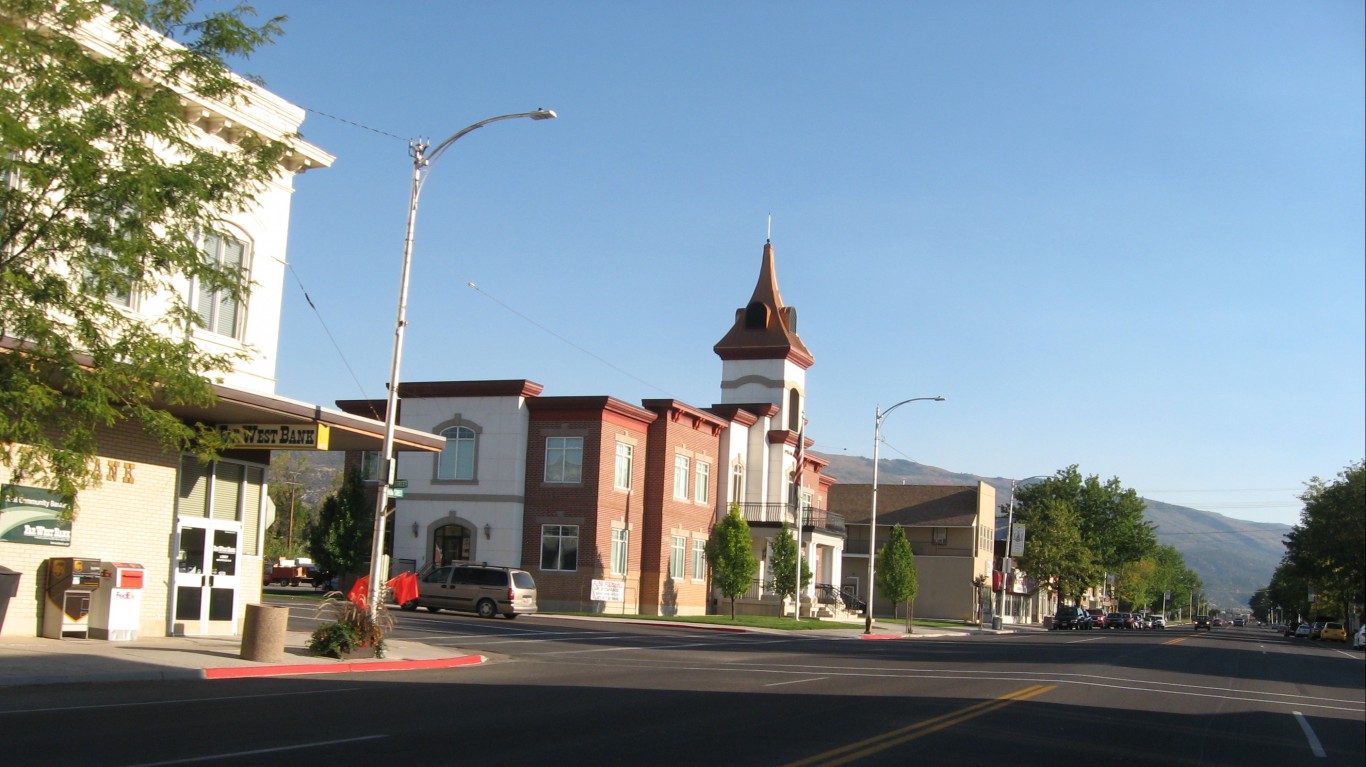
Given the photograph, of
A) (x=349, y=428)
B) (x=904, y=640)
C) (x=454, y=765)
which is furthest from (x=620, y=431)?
(x=454, y=765)

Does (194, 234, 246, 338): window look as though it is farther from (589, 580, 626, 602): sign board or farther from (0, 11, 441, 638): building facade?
(589, 580, 626, 602): sign board

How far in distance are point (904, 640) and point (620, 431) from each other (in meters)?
13.9

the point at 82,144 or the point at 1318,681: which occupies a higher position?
the point at 82,144

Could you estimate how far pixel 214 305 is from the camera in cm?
2309

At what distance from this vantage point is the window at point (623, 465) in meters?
50.4

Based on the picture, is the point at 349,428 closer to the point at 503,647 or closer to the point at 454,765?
the point at 503,647

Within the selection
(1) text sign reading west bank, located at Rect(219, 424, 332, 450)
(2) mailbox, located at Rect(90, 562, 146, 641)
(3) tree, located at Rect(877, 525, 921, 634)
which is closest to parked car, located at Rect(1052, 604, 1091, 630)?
(3) tree, located at Rect(877, 525, 921, 634)

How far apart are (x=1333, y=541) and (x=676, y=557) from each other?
31.4 m

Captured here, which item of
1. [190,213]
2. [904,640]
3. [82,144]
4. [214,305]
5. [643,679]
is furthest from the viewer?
[904,640]

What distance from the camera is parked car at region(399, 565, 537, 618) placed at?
41219 millimetres

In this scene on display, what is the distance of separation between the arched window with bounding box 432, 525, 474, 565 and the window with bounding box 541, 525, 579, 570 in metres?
3.17

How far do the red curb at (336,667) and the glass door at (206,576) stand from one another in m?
4.89

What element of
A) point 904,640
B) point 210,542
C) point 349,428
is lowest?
point 904,640

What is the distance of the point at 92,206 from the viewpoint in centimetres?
1412
